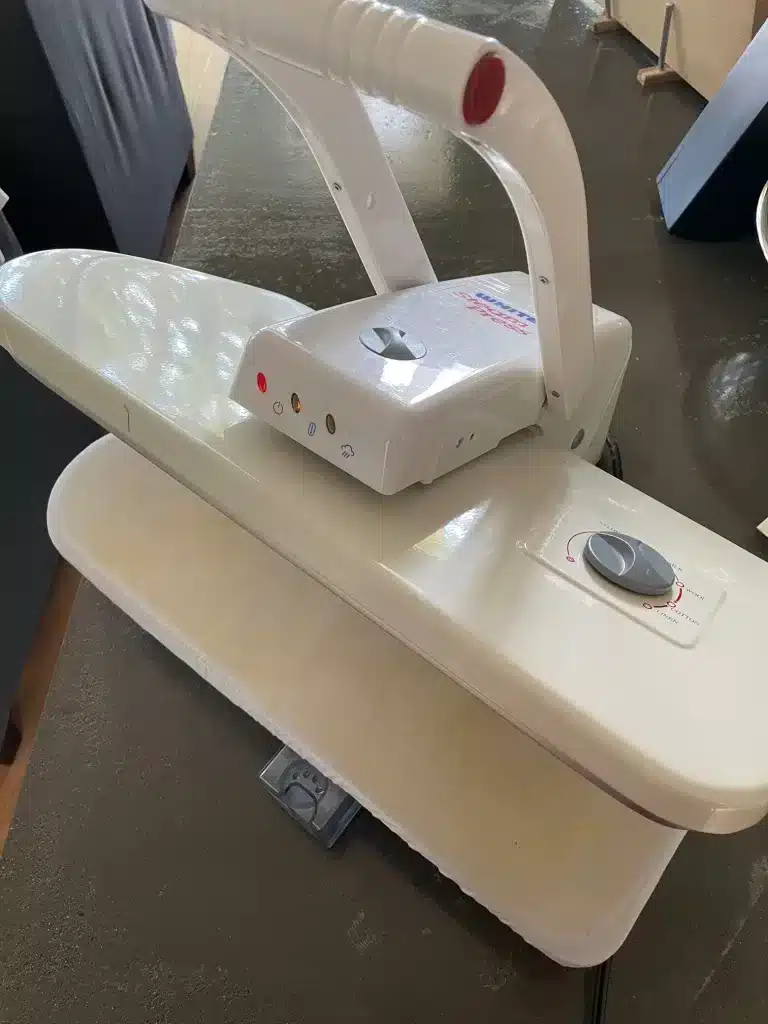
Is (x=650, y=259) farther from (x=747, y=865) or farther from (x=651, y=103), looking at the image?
(x=747, y=865)

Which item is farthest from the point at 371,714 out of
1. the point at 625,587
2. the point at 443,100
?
the point at 443,100

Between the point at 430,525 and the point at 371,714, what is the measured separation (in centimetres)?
13

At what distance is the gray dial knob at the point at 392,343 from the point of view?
45 centimetres

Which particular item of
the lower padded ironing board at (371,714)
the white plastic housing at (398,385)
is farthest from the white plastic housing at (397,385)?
the lower padded ironing board at (371,714)

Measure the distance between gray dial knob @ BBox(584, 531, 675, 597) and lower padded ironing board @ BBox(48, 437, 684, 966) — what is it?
13 centimetres

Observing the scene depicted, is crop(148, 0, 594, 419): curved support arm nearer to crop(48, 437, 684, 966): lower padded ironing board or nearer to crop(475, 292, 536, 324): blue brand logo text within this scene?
crop(475, 292, 536, 324): blue brand logo text

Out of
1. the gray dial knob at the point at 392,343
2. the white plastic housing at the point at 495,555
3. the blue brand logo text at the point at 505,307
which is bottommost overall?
the white plastic housing at the point at 495,555

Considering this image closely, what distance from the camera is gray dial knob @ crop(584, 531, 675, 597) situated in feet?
1.31

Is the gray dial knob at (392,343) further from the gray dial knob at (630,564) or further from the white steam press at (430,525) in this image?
the gray dial knob at (630,564)

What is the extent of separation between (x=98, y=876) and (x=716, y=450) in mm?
566

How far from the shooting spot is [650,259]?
868mm

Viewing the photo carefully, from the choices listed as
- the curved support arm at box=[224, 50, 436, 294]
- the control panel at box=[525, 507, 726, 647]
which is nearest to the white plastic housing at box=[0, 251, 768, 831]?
the control panel at box=[525, 507, 726, 647]

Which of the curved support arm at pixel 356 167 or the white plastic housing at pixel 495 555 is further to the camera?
the curved support arm at pixel 356 167

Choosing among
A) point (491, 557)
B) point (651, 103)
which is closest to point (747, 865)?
point (491, 557)
